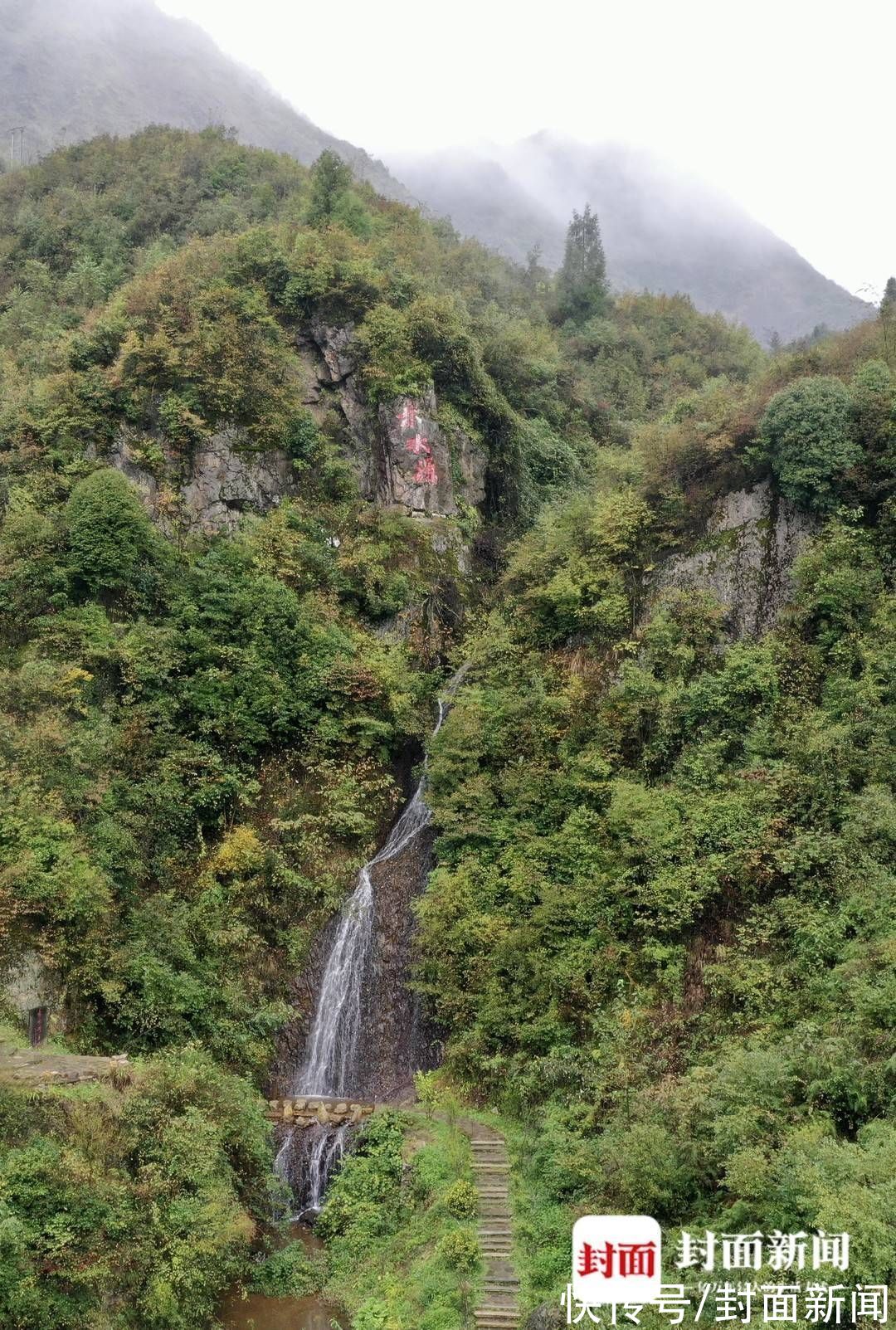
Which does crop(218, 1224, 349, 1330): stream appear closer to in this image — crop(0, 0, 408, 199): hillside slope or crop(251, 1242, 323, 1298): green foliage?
crop(251, 1242, 323, 1298): green foliage

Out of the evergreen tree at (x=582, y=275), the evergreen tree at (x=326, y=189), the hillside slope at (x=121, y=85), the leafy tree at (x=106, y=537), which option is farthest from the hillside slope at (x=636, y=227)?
the leafy tree at (x=106, y=537)

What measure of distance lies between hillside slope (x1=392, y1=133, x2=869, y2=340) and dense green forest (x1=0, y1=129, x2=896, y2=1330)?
254ft

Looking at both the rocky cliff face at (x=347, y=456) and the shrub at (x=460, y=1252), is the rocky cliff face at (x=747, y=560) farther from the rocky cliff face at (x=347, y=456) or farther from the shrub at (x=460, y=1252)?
the shrub at (x=460, y=1252)

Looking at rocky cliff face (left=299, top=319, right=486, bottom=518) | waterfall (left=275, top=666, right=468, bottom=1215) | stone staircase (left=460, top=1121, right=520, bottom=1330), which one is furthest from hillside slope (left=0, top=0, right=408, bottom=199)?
stone staircase (left=460, top=1121, right=520, bottom=1330)

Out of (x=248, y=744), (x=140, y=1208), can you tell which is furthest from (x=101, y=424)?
(x=140, y=1208)

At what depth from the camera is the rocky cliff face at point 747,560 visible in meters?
18.1

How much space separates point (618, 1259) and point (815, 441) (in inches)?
569

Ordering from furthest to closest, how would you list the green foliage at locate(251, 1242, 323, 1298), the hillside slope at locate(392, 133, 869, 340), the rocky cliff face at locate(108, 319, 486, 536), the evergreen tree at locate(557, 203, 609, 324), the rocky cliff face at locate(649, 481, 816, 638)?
the hillside slope at locate(392, 133, 869, 340) < the evergreen tree at locate(557, 203, 609, 324) < the rocky cliff face at locate(108, 319, 486, 536) < the rocky cliff face at locate(649, 481, 816, 638) < the green foliage at locate(251, 1242, 323, 1298)

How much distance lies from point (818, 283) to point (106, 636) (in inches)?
4048

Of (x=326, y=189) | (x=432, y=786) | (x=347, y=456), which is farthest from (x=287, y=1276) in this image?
(x=326, y=189)

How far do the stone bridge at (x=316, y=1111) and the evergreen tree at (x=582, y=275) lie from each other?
4080 cm

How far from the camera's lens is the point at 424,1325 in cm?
1144

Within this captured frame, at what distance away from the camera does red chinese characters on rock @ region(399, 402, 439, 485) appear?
84.8 feet

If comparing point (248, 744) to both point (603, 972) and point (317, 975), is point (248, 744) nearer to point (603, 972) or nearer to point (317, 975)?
point (317, 975)
